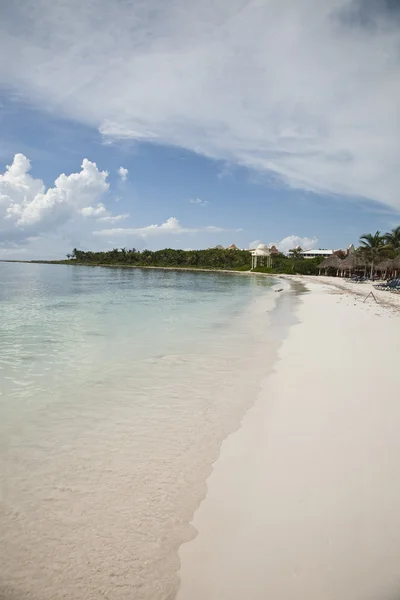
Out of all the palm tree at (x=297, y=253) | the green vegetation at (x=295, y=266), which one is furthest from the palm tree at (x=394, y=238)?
the palm tree at (x=297, y=253)

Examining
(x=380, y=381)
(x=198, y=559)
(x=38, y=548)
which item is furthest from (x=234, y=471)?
(x=380, y=381)

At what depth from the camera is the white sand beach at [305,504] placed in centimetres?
274

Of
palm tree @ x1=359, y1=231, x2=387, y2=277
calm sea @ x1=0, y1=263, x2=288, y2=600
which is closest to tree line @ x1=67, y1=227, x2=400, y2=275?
palm tree @ x1=359, y1=231, x2=387, y2=277

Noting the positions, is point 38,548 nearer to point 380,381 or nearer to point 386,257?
point 380,381

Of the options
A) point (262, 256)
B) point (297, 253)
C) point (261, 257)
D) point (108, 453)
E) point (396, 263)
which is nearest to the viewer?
point (108, 453)

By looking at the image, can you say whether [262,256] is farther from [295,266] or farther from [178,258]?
[178,258]

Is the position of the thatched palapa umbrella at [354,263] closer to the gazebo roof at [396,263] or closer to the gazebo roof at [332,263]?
the gazebo roof at [332,263]

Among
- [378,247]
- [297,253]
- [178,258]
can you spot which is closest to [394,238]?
[378,247]

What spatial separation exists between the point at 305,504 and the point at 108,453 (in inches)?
95.3

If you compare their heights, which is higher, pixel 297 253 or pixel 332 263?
pixel 297 253

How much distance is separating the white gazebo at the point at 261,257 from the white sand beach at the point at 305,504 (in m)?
93.0

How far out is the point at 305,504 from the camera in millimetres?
3568

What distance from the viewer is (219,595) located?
8.63ft

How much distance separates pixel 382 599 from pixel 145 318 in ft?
49.8
